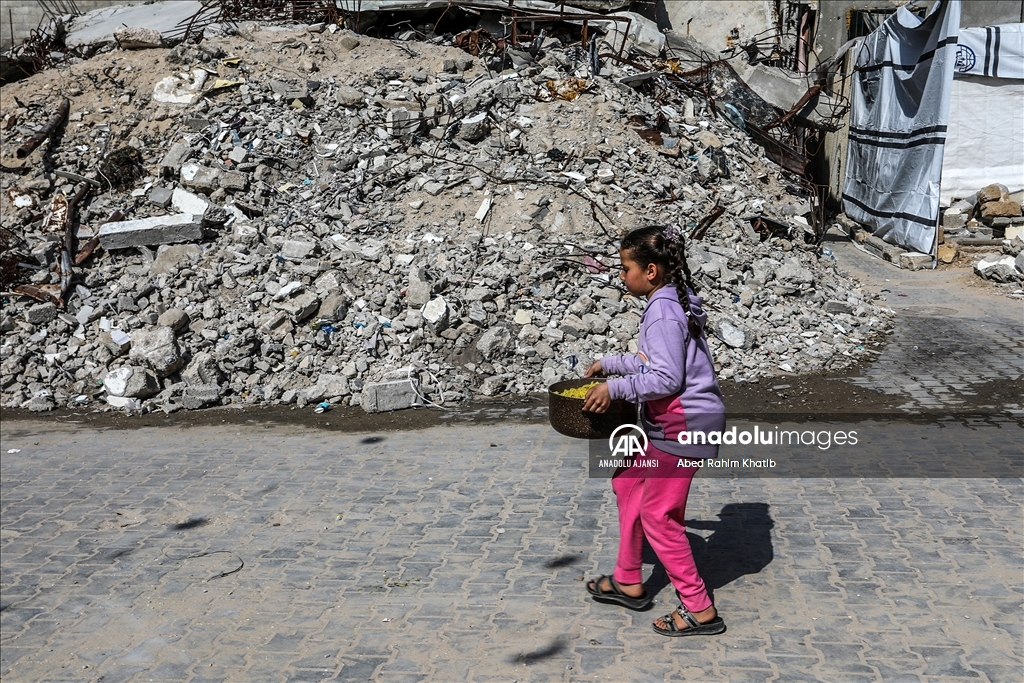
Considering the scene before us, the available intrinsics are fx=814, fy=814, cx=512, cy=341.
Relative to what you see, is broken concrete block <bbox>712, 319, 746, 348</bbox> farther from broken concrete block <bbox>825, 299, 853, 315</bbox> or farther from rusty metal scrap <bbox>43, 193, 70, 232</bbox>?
rusty metal scrap <bbox>43, 193, 70, 232</bbox>

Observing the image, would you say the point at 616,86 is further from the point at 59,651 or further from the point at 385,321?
the point at 59,651

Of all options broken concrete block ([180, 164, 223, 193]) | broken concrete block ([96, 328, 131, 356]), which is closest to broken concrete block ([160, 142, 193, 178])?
broken concrete block ([180, 164, 223, 193])

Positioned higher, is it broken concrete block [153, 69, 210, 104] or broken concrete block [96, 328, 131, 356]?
broken concrete block [153, 69, 210, 104]

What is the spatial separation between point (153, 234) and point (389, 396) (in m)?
3.96

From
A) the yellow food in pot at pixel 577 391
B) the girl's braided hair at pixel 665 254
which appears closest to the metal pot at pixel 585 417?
the yellow food in pot at pixel 577 391

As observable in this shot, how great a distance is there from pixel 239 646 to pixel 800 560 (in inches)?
112

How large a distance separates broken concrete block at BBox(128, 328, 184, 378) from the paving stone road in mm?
1221

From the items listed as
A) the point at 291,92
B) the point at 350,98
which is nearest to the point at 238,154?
the point at 291,92

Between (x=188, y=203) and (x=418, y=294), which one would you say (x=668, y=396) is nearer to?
(x=418, y=294)

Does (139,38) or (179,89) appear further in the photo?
(139,38)

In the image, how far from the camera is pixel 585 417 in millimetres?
3748

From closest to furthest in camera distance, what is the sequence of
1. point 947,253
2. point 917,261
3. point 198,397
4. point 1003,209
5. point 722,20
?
point 198,397 < point 917,261 < point 947,253 < point 1003,209 < point 722,20

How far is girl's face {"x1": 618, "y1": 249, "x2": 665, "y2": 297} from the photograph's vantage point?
3.46 meters

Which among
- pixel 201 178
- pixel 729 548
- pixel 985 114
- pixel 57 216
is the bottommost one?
pixel 729 548
